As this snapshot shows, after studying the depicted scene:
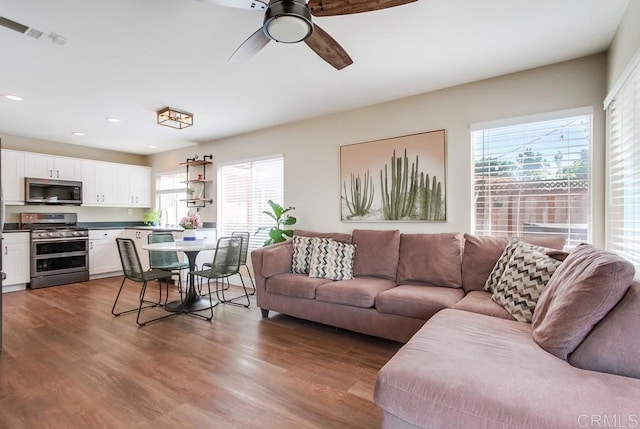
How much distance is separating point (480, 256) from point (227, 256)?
2677 millimetres

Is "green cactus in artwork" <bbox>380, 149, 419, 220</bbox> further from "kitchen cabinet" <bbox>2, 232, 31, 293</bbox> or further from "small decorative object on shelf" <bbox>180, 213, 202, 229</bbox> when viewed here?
"kitchen cabinet" <bbox>2, 232, 31, 293</bbox>

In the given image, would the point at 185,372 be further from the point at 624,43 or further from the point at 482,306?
the point at 624,43

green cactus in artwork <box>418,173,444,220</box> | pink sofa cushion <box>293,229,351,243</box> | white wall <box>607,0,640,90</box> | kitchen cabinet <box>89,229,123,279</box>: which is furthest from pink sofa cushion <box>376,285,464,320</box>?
kitchen cabinet <box>89,229,123,279</box>

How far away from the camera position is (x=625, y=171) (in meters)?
2.05

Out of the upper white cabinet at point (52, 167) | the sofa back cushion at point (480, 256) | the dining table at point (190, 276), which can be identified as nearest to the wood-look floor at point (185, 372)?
the dining table at point (190, 276)

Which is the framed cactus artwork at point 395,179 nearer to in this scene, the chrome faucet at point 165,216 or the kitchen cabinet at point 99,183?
the chrome faucet at point 165,216

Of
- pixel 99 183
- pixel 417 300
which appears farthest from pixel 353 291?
pixel 99 183

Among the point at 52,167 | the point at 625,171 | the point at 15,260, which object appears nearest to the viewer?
the point at 625,171

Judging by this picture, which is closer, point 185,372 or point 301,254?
point 185,372

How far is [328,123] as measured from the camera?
4.07 metres

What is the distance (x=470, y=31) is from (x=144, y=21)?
90.8 inches

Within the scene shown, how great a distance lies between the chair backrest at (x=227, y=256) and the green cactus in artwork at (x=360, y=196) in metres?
1.44

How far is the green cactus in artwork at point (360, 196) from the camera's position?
3.71 metres

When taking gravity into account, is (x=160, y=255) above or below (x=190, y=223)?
below
